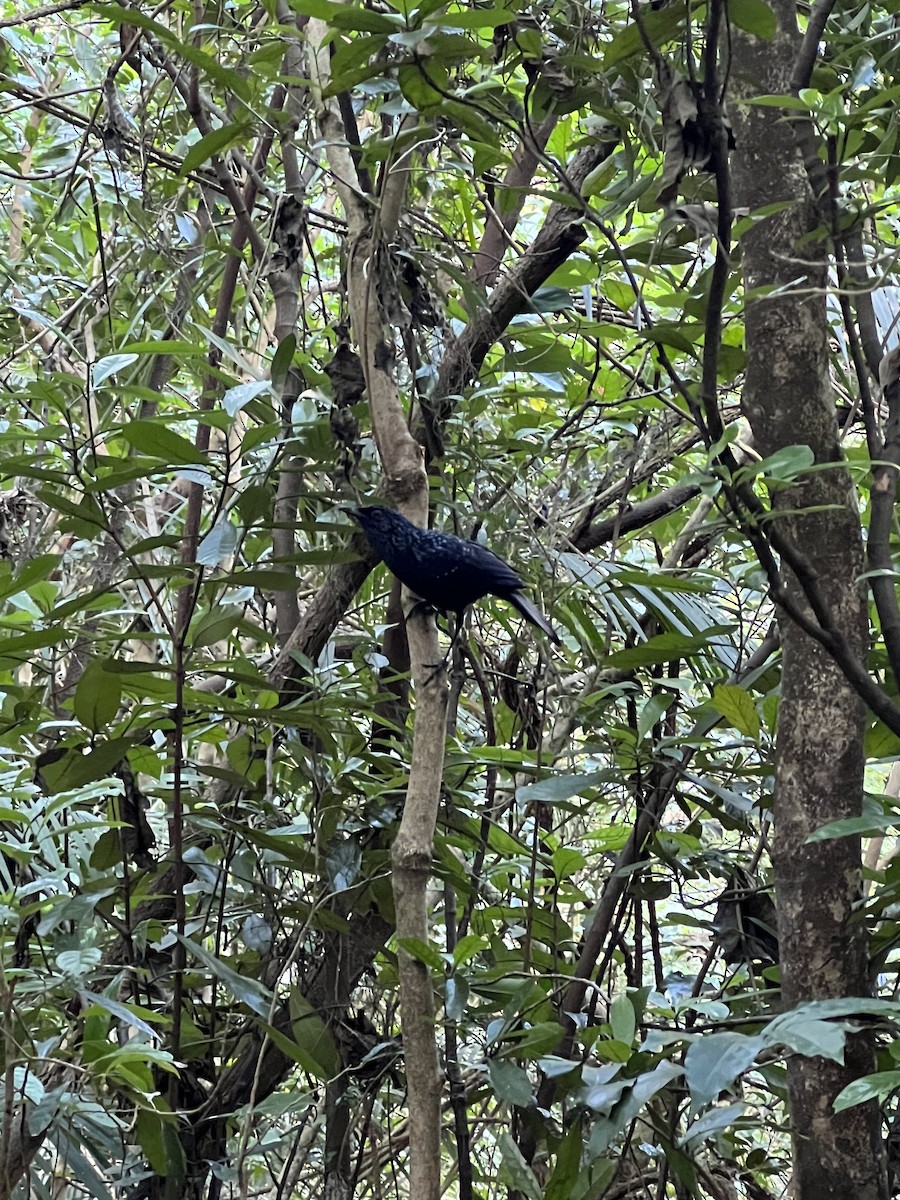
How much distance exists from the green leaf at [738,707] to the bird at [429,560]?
27 centimetres

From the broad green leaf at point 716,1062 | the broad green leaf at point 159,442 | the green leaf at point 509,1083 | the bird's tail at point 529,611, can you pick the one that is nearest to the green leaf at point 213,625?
the broad green leaf at point 159,442

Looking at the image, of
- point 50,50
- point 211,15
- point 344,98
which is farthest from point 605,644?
point 50,50

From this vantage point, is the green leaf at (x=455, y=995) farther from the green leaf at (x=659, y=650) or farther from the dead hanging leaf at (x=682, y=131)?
the dead hanging leaf at (x=682, y=131)

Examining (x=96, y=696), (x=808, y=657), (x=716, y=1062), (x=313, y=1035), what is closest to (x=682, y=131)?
(x=808, y=657)

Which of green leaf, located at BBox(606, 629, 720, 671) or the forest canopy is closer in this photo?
the forest canopy

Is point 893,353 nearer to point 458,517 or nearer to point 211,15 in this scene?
point 458,517

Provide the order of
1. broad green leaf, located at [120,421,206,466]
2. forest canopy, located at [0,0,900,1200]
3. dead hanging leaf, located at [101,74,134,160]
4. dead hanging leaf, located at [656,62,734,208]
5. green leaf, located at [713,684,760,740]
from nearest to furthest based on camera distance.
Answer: dead hanging leaf, located at [656,62,734,208]
forest canopy, located at [0,0,900,1200]
broad green leaf, located at [120,421,206,466]
green leaf, located at [713,684,760,740]
dead hanging leaf, located at [101,74,134,160]

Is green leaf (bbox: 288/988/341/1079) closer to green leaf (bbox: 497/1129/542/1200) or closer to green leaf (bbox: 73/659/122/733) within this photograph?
green leaf (bbox: 497/1129/542/1200)

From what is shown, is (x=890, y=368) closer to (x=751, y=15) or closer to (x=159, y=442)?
(x=751, y=15)

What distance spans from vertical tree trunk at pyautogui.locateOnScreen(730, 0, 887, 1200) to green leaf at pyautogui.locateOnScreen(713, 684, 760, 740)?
83 millimetres

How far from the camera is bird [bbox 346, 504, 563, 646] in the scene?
1086mm

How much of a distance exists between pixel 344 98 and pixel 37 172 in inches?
57.3

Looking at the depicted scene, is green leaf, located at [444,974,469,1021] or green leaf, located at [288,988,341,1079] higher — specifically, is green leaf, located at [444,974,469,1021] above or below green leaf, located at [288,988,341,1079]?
above

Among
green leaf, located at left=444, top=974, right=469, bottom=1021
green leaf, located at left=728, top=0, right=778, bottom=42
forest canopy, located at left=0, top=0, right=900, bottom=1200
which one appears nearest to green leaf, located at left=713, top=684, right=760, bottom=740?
forest canopy, located at left=0, top=0, right=900, bottom=1200
